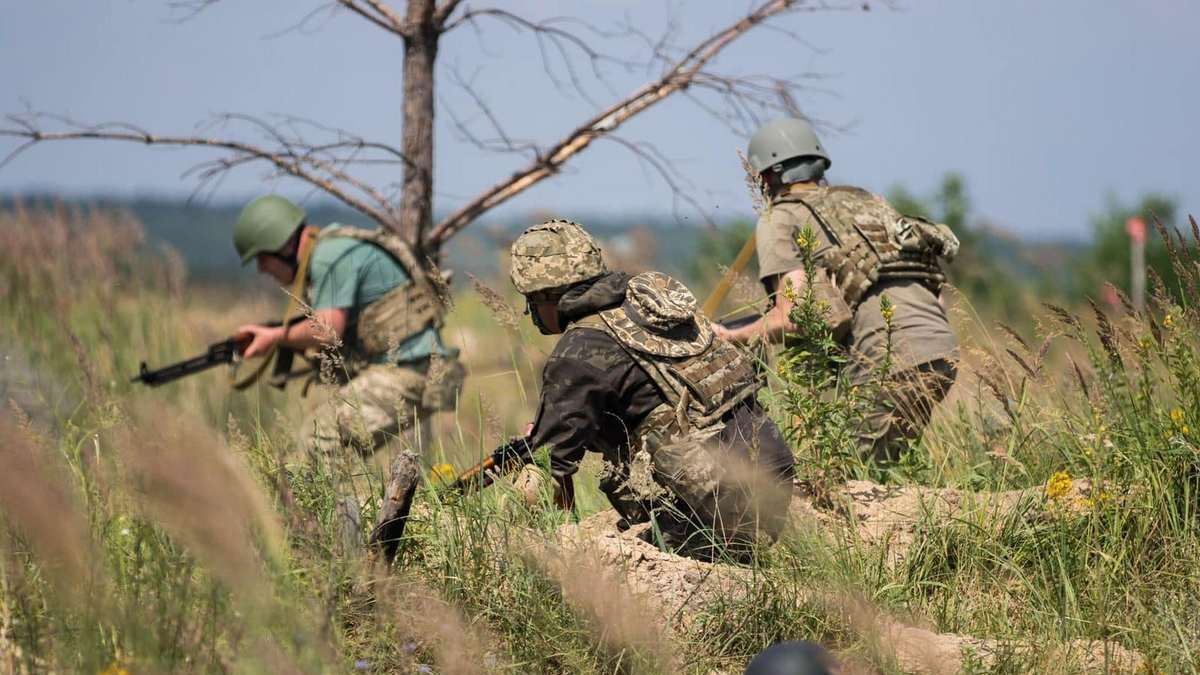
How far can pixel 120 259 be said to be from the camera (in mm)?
10117

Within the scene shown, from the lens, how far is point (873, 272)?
17.6 feet

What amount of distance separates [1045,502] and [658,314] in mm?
1468

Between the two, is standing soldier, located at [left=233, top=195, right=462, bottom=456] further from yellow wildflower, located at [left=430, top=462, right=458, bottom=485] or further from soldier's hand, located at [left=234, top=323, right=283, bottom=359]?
yellow wildflower, located at [left=430, top=462, right=458, bottom=485]

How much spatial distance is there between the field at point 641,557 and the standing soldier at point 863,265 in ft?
0.73

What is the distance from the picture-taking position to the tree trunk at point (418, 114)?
6012mm

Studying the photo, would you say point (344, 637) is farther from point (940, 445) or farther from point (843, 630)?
point (940, 445)

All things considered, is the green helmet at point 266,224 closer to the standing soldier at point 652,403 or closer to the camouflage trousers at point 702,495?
the standing soldier at point 652,403

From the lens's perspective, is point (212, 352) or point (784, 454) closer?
point (784, 454)

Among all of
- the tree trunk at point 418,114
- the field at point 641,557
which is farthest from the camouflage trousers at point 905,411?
the tree trunk at point 418,114

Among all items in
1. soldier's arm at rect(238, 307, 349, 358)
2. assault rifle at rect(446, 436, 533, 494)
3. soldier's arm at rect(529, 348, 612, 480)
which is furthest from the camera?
soldier's arm at rect(238, 307, 349, 358)

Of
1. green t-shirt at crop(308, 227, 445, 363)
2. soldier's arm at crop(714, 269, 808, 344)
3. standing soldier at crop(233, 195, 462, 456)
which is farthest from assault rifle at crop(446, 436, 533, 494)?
green t-shirt at crop(308, 227, 445, 363)

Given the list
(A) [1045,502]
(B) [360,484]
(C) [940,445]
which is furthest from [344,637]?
(C) [940,445]

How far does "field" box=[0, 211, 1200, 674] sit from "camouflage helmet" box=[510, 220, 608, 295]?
0.60ft

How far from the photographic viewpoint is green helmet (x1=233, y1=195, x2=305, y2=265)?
670 cm
